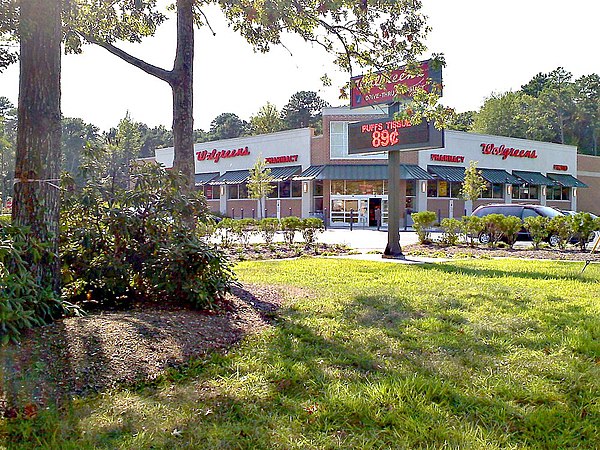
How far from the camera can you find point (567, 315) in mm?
5848

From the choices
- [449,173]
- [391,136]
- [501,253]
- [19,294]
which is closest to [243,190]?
[449,173]

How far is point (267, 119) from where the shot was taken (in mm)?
66688

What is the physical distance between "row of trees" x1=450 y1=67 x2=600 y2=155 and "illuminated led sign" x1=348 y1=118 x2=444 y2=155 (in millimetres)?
53912

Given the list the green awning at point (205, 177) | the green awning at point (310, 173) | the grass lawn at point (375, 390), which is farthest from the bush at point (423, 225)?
the green awning at point (205, 177)

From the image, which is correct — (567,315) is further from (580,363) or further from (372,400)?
(372,400)

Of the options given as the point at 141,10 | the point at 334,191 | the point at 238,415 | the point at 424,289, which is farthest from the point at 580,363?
the point at 334,191

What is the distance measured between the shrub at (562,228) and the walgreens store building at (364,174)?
18.5 metres

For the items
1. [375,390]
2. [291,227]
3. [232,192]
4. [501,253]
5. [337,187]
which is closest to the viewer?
[375,390]

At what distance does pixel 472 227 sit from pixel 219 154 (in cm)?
3096

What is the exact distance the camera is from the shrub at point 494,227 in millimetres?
15234

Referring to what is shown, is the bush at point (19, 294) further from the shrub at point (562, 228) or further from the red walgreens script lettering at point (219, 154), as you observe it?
the red walgreens script lettering at point (219, 154)

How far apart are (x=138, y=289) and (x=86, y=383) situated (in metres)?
2.27

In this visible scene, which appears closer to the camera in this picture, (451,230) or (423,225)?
(451,230)

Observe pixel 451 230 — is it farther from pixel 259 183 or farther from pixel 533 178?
pixel 533 178
